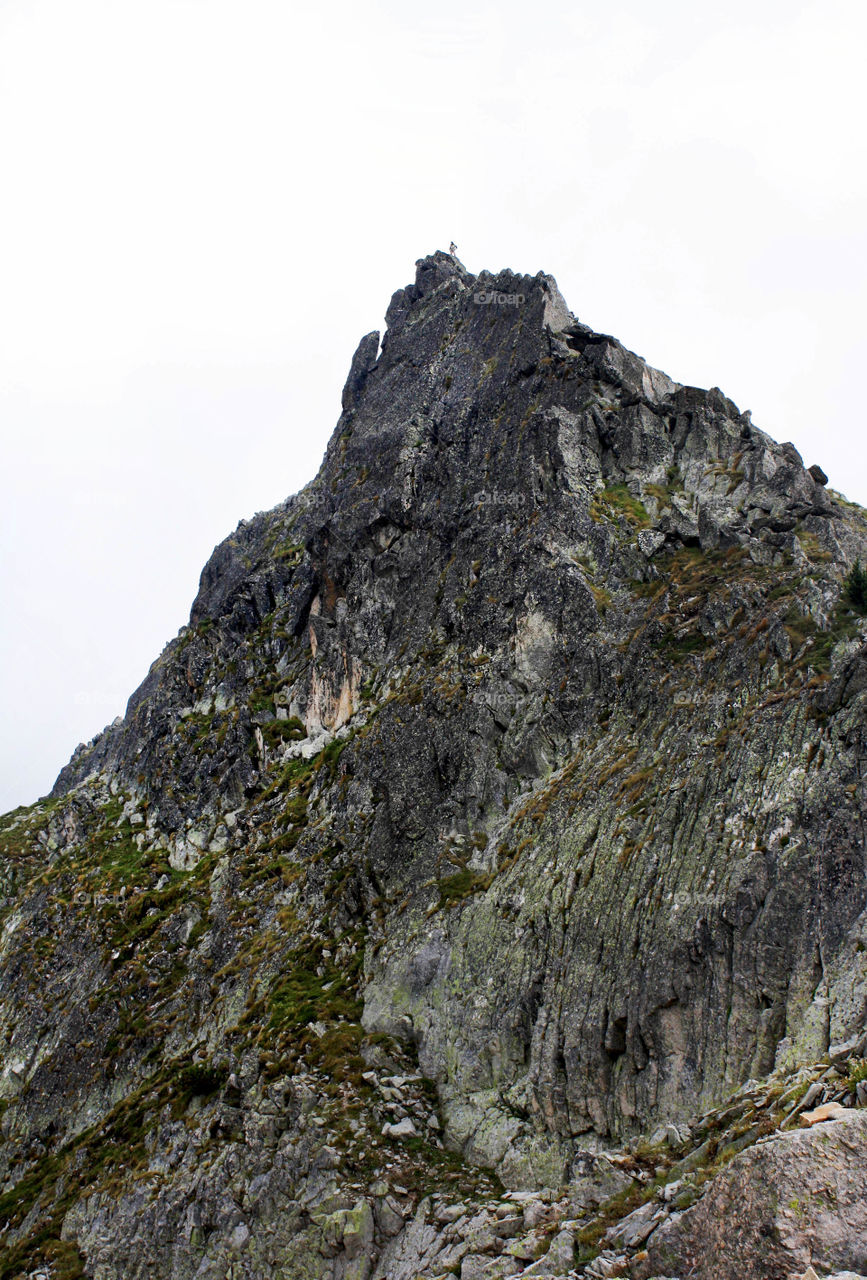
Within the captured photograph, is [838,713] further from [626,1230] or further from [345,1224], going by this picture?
[345,1224]

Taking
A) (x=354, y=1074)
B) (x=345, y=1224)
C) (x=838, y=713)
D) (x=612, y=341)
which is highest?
(x=612, y=341)

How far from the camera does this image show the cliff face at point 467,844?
89.4ft

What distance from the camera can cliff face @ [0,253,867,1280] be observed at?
27.2 m

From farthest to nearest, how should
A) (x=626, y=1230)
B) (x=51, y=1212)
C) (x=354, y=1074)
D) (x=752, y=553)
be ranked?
(x=752, y=553) < (x=51, y=1212) < (x=354, y=1074) < (x=626, y=1230)

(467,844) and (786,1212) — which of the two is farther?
(467,844)

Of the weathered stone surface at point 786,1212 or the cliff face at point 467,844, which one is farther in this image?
the cliff face at point 467,844

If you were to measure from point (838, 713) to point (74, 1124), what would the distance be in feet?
140

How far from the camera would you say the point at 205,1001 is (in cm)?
4291

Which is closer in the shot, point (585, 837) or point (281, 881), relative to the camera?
point (585, 837)

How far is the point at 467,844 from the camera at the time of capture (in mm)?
40219

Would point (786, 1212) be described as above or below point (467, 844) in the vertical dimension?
below

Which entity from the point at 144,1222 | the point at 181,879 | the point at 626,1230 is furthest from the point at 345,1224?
the point at 181,879

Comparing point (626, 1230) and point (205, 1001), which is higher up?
point (626, 1230)

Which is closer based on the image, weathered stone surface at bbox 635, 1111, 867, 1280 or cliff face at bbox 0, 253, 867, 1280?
weathered stone surface at bbox 635, 1111, 867, 1280
